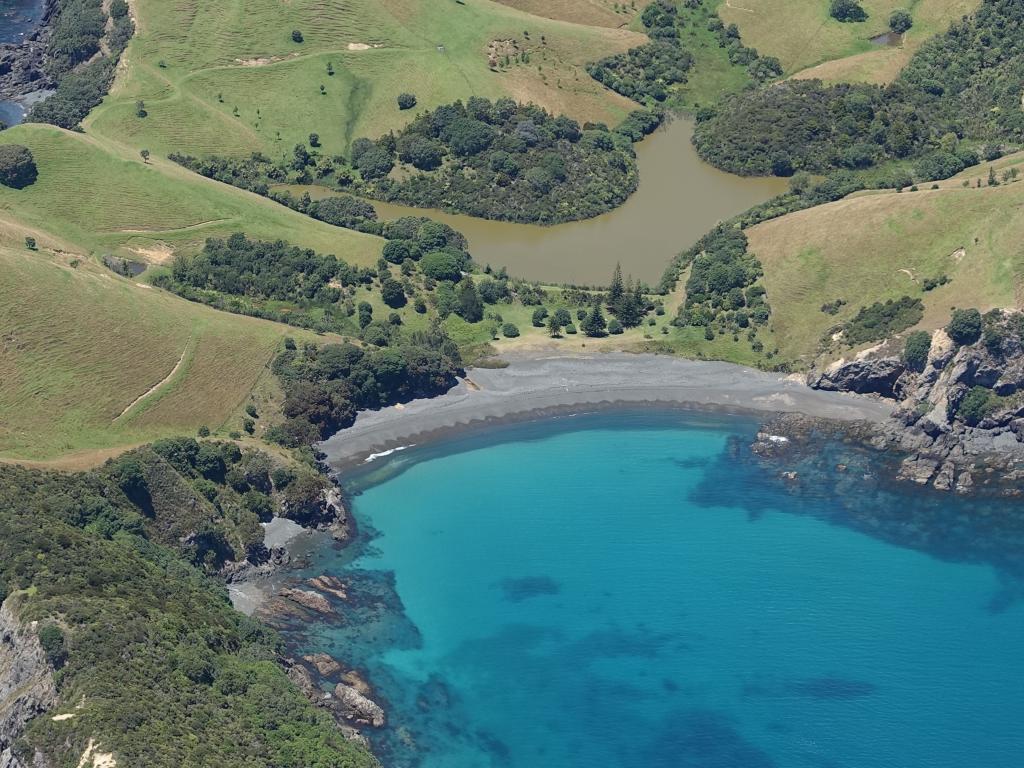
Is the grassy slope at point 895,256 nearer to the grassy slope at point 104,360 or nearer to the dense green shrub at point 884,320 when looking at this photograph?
the dense green shrub at point 884,320

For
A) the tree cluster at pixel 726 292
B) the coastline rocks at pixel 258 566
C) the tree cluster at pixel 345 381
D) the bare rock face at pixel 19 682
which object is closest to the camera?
the bare rock face at pixel 19 682

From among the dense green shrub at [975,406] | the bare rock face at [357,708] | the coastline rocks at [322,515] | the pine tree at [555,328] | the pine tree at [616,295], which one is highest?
the pine tree at [616,295]

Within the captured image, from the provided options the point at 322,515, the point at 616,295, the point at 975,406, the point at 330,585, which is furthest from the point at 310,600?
the point at 975,406

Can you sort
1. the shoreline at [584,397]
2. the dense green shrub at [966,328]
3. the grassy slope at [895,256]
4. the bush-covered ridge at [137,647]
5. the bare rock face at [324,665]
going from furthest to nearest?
the grassy slope at [895,256] < the shoreline at [584,397] < the dense green shrub at [966,328] < the bare rock face at [324,665] < the bush-covered ridge at [137,647]

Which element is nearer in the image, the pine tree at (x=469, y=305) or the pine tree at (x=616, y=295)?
the pine tree at (x=469, y=305)

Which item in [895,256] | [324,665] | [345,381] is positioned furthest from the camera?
[895,256]

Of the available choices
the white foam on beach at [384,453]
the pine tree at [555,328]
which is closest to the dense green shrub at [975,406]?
the pine tree at [555,328]

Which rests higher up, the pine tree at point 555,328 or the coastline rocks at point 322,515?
the pine tree at point 555,328

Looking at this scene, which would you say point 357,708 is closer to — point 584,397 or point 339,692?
point 339,692
